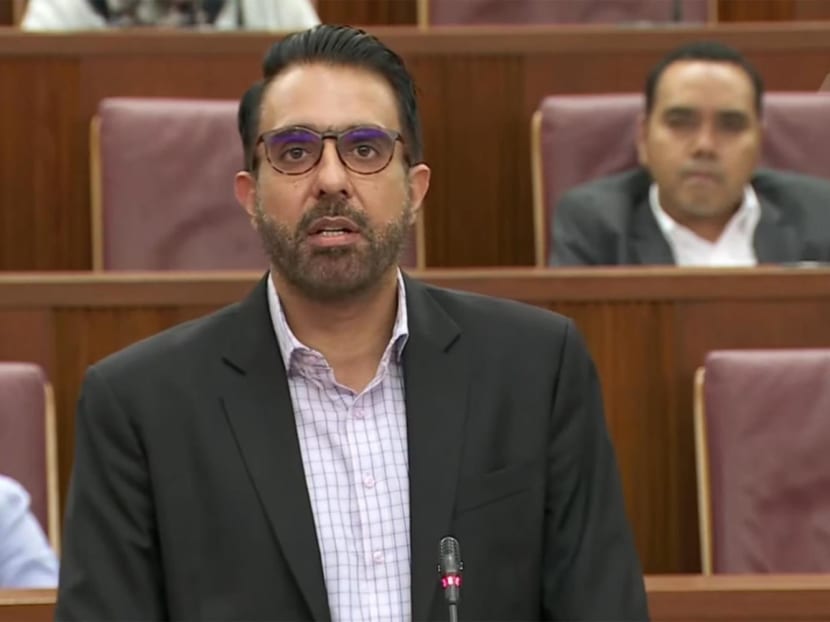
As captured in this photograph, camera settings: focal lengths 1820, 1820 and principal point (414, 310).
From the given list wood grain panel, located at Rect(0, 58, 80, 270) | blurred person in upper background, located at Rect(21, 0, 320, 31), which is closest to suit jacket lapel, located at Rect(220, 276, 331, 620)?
wood grain panel, located at Rect(0, 58, 80, 270)

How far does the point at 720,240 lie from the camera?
1.35 meters

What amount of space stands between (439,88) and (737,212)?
0.25 metres

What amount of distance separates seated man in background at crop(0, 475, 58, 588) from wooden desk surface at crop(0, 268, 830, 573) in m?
0.13

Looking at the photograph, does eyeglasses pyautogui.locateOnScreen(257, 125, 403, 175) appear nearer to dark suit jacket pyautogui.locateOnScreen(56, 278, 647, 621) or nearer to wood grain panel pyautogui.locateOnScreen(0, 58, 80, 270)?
dark suit jacket pyautogui.locateOnScreen(56, 278, 647, 621)

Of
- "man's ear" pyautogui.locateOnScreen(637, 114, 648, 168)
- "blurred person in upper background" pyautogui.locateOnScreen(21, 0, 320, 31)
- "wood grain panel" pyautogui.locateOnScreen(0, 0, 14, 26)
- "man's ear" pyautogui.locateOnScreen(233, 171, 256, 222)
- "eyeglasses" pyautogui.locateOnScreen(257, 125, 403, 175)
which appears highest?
"wood grain panel" pyautogui.locateOnScreen(0, 0, 14, 26)

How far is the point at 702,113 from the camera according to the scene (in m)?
1.33

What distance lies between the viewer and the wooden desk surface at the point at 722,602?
0.72 meters

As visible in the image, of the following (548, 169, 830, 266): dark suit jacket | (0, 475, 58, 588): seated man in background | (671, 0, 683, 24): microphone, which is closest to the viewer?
(0, 475, 58, 588): seated man in background

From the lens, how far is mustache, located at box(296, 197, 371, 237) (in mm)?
654


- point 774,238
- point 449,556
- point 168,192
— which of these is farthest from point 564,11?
point 449,556

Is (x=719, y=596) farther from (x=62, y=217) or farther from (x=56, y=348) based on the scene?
(x=62, y=217)

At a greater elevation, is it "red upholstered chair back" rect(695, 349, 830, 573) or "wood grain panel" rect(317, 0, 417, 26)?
"wood grain panel" rect(317, 0, 417, 26)

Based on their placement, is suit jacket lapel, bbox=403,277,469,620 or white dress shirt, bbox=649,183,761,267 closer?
suit jacket lapel, bbox=403,277,469,620

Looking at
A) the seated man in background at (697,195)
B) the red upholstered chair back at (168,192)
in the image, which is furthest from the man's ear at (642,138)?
the red upholstered chair back at (168,192)
